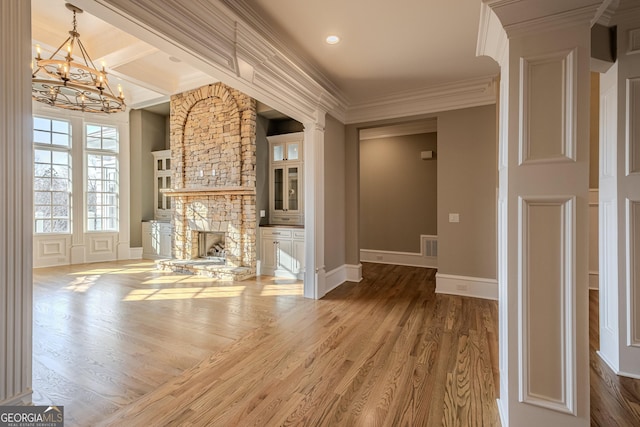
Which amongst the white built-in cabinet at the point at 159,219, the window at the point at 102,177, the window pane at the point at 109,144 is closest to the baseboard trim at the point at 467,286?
the white built-in cabinet at the point at 159,219

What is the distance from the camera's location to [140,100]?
677cm

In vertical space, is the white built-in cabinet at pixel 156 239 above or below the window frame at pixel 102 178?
below

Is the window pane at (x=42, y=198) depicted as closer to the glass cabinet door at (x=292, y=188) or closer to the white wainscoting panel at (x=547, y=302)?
the glass cabinet door at (x=292, y=188)

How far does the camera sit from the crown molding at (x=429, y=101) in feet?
13.1

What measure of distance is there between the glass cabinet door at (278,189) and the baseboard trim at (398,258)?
2.28 metres

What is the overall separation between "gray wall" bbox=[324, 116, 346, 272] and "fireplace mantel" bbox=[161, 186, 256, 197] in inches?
66.0

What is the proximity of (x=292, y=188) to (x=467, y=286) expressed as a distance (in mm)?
3494

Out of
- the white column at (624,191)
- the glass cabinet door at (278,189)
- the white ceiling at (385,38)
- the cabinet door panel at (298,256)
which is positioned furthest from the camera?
the glass cabinet door at (278,189)

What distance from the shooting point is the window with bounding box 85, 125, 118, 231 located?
680cm

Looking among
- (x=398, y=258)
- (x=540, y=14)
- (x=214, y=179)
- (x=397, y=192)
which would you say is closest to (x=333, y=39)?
(x=540, y=14)

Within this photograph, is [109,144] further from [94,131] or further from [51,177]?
[51,177]

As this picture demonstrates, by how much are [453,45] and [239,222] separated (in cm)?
442

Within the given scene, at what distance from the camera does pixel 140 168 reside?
7387 millimetres

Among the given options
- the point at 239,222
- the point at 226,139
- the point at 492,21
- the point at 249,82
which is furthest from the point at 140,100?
the point at 492,21
